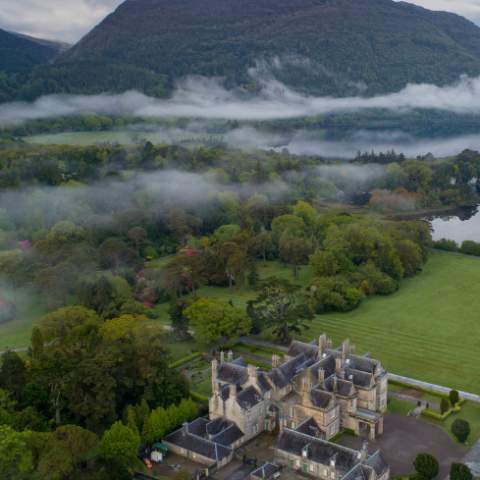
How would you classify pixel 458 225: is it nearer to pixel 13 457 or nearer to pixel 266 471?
pixel 266 471

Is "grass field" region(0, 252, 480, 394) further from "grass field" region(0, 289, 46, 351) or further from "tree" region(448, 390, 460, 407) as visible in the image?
"tree" region(448, 390, 460, 407)

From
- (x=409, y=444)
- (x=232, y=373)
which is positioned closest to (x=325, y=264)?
(x=232, y=373)

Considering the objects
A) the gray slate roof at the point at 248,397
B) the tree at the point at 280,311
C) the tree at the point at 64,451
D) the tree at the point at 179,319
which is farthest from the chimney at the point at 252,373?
the tree at the point at 179,319

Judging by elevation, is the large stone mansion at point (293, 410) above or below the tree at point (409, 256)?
below

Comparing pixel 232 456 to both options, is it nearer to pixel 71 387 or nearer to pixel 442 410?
pixel 71 387

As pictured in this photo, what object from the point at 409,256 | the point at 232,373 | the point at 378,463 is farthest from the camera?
the point at 409,256

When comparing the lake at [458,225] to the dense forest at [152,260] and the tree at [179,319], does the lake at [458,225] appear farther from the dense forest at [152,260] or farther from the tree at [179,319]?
the tree at [179,319]
